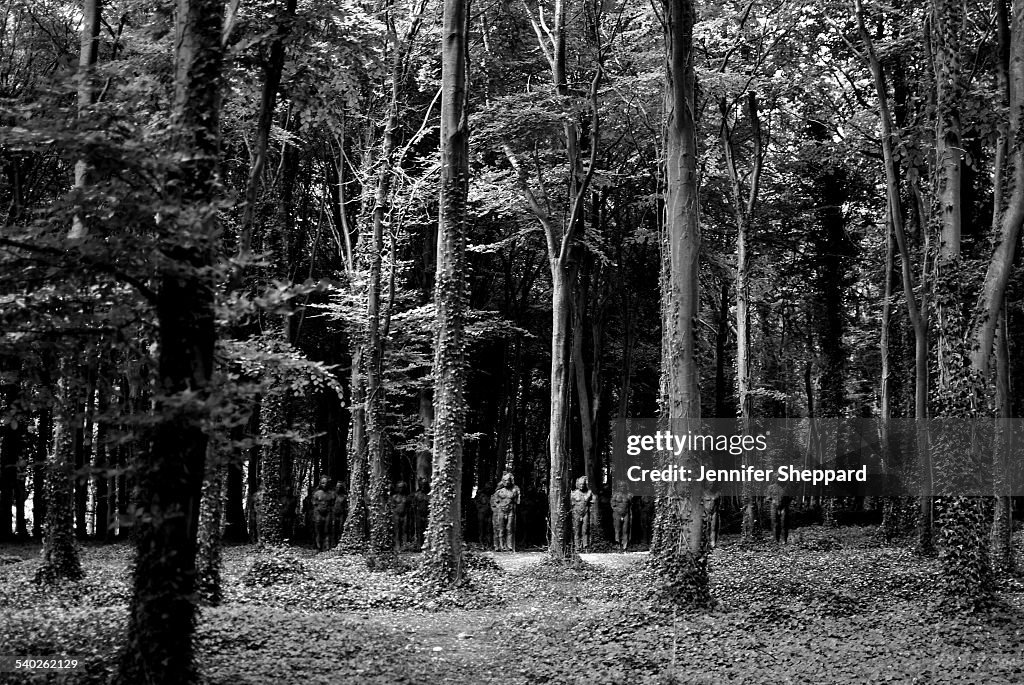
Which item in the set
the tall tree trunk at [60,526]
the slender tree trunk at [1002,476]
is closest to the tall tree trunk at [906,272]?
the slender tree trunk at [1002,476]

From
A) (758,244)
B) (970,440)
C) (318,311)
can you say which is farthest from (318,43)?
(758,244)

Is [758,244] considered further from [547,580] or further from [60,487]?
[60,487]

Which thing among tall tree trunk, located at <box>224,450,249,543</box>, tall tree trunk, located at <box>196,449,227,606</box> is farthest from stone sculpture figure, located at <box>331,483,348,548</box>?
tall tree trunk, located at <box>196,449,227,606</box>

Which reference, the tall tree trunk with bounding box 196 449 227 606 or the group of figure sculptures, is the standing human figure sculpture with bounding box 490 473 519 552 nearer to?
the group of figure sculptures

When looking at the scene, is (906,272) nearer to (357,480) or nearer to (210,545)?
(357,480)

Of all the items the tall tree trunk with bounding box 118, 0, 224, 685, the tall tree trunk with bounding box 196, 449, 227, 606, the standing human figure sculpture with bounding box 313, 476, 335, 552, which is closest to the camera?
the tall tree trunk with bounding box 118, 0, 224, 685

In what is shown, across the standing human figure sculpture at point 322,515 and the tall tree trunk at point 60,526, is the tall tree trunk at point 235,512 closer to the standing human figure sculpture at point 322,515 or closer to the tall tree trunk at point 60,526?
Result: the standing human figure sculpture at point 322,515

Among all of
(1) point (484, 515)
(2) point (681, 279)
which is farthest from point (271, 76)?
(1) point (484, 515)

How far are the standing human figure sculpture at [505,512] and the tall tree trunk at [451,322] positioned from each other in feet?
33.7

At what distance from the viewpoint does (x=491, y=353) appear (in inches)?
1145

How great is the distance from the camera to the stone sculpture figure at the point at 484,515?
26219mm

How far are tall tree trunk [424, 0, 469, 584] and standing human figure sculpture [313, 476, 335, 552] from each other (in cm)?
1069

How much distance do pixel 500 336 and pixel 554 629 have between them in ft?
56.5

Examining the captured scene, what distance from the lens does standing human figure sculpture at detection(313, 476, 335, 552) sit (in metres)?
23.5
